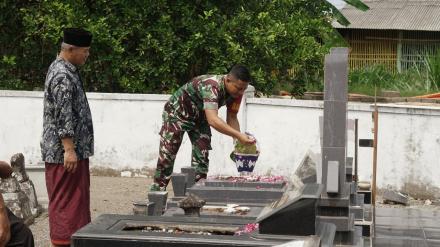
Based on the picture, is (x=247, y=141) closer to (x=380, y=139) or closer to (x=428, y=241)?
(x=428, y=241)

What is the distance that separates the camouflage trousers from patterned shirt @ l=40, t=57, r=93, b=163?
1.74 metres

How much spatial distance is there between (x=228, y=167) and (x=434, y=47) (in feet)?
53.6

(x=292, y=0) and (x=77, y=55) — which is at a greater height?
(x=292, y=0)

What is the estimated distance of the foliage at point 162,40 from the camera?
42.0 feet

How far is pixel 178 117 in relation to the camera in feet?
25.9

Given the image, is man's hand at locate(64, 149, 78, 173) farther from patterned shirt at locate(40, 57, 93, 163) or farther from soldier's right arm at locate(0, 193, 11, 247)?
soldier's right arm at locate(0, 193, 11, 247)

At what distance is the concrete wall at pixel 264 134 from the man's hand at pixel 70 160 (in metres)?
4.79

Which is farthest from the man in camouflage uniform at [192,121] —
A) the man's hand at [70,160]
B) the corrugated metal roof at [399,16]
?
the corrugated metal roof at [399,16]

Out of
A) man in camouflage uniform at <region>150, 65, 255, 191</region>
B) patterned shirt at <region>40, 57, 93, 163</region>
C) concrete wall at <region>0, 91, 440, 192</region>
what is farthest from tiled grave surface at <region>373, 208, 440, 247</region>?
patterned shirt at <region>40, 57, 93, 163</region>

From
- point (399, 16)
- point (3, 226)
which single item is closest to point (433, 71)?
point (399, 16)

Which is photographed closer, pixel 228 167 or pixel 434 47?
pixel 228 167

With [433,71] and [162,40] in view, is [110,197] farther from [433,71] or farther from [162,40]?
[433,71]

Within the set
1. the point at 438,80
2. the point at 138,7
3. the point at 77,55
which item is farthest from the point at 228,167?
the point at 438,80

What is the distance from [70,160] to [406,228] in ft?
10.6
